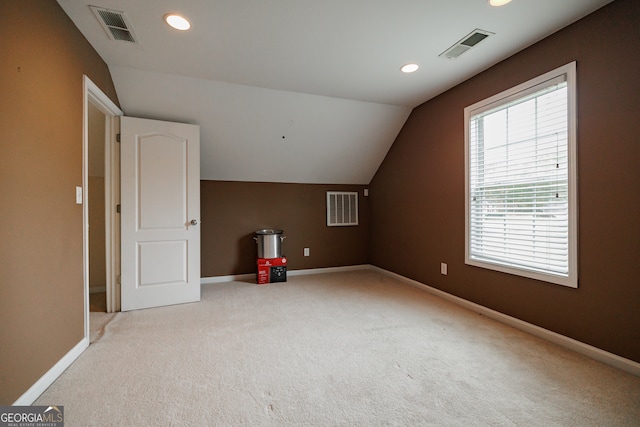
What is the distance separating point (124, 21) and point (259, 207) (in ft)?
8.83

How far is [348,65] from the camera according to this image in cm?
258

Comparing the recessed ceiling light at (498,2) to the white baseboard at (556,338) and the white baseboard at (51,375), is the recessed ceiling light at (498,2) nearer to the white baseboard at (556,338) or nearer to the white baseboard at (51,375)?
the white baseboard at (556,338)

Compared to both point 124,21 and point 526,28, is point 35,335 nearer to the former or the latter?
point 124,21

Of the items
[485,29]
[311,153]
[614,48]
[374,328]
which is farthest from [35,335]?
[614,48]

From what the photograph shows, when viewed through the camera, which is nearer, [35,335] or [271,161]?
[35,335]

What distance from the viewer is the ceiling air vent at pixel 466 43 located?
210 centimetres

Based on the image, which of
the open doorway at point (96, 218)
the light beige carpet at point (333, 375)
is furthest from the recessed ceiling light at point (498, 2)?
the open doorway at point (96, 218)

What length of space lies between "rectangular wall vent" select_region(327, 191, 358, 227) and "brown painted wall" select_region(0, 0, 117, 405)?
3.30 m

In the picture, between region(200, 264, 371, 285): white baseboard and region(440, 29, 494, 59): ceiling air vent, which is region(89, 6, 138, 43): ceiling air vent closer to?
region(440, 29, 494, 59): ceiling air vent

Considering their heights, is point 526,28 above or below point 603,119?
above

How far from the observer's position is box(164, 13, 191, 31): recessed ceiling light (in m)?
1.89

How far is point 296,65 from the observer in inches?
101

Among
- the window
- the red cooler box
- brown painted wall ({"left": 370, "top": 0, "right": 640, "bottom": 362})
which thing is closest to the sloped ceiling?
brown painted wall ({"left": 370, "top": 0, "right": 640, "bottom": 362})

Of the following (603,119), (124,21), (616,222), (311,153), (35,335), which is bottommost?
(35,335)
